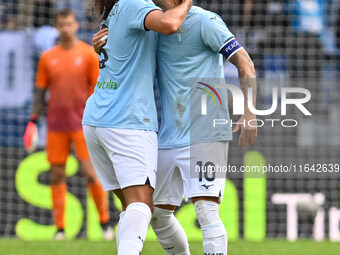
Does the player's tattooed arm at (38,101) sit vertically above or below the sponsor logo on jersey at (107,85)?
below

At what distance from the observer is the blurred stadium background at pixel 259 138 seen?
8.62 meters

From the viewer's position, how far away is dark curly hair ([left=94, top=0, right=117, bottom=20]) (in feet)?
14.0

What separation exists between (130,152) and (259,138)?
4976mm

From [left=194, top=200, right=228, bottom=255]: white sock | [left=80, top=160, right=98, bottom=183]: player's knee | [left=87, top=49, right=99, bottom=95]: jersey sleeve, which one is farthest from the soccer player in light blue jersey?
[left=87, top=49, right=99, bottom=95]: jersey sleeve

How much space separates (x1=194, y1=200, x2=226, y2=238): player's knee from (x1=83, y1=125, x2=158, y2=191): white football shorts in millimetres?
383

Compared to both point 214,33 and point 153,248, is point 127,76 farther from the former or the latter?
point 153,248

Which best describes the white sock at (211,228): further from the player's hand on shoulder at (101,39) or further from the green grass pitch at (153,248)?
the green grass pitch at (153,248)

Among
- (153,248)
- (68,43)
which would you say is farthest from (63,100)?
(153,248)

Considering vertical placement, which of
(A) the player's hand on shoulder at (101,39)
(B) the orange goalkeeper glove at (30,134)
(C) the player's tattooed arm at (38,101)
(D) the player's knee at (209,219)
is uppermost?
(A) the player's hand on shoulder at (101,39)

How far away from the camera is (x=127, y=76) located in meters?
4.11

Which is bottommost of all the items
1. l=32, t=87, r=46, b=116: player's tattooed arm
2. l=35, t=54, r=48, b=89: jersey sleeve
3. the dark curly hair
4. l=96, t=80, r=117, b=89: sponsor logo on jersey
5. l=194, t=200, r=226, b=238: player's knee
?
l=194, t=200, r=226, b=238: player's knee

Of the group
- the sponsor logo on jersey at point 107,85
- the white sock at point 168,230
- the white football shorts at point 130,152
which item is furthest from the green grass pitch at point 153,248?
the sponsor logo on jersey at point 107,85

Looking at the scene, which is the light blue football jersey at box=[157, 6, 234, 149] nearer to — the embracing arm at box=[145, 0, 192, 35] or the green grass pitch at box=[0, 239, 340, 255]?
the embracing arm at box=[145, 0, 192, 35]

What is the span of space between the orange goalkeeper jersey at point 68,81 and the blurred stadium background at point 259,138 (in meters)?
0.85
